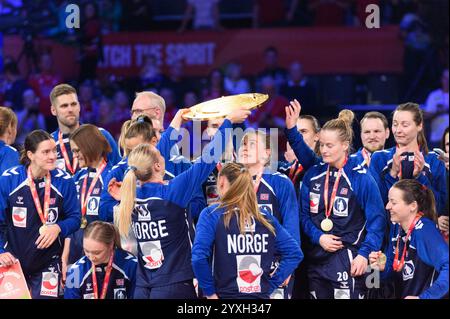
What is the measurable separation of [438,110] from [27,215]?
6.44m

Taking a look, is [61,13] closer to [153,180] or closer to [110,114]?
[110,114]

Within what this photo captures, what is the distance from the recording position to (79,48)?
14.9m

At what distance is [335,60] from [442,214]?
5.85 metres

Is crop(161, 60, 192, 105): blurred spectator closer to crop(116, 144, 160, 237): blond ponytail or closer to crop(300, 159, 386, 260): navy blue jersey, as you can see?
crop(300, 159, 386, 260): navy blue jersey

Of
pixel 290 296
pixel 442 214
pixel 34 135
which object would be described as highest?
pixel 34 135

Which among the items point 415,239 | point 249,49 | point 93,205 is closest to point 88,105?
point 249,49

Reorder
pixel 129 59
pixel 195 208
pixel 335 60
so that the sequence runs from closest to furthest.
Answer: pixel 195 208 < pixel 335 60 < pixel 129 59

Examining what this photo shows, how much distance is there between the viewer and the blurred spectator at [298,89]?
13.1m

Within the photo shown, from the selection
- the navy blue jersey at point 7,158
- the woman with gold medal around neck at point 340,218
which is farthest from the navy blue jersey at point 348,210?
the navy blue jersey at point 7,158

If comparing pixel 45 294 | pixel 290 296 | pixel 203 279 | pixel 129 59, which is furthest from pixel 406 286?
pixel 129 59

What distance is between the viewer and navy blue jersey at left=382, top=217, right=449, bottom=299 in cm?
693

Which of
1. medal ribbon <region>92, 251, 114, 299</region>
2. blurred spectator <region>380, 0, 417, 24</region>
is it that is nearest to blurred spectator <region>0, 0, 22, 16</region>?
blurred spectator <region>380, 0, 417, 24</region>

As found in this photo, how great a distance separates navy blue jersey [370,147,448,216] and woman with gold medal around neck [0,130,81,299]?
2323 millimetres

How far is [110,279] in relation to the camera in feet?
24.2
